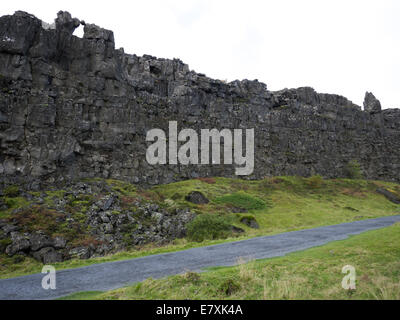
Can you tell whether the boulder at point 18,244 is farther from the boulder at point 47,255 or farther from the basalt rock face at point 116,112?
the basalt rock face at point 116,112

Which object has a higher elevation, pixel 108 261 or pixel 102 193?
pixel 102 193

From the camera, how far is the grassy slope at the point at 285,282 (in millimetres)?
9203

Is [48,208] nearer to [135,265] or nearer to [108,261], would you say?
[108,261]

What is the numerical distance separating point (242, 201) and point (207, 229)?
1978 cm

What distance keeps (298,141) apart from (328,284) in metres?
69.2

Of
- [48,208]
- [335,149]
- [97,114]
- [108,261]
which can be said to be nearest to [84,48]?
[97,114]

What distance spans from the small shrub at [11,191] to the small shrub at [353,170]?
7770 centimetres

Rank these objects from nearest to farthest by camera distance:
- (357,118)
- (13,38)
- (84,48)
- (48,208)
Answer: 1. (48,208)
2. (13,38)
3. (84,48)
4. (357,118)

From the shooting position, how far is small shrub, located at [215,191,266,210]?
4724cm

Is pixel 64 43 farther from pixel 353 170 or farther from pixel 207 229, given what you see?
pixel 353 170

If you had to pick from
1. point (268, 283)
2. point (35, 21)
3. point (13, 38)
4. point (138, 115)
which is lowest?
point (268, 283)

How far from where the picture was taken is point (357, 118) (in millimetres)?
86812

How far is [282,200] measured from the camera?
55.0 meters

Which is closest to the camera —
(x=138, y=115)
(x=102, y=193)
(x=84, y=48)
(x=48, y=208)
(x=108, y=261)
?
(x=108, y=261)
